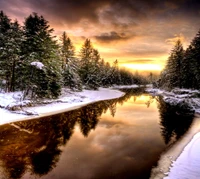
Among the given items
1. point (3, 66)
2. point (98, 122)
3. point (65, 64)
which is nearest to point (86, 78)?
point (65, 64)

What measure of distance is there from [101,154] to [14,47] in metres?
21.0

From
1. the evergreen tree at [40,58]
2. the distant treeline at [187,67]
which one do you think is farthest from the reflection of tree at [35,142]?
the distant treeline at [187,67]

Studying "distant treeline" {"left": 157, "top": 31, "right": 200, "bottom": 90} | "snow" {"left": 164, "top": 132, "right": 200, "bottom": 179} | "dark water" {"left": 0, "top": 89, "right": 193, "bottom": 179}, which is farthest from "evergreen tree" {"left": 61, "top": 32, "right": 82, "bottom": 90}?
"snow" {"left": 164, "top": 132, "right": 200, "bottom": 179}

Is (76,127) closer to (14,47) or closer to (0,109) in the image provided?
(0,109)

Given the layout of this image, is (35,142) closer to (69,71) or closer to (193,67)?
(69,71)

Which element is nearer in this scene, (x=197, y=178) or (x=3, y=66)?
(x=197, y=178)

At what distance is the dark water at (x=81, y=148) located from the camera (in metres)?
9.10

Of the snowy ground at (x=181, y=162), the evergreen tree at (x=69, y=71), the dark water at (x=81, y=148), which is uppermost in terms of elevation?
the evergreen tree at (x=69, y=71)

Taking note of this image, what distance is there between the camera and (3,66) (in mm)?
27562

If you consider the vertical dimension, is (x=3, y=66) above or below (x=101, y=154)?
above

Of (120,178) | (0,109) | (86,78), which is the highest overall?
(86,78)

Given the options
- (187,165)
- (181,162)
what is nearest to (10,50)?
(181,162)

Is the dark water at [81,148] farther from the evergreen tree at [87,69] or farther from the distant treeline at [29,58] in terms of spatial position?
the evergreen tree at [87,69]

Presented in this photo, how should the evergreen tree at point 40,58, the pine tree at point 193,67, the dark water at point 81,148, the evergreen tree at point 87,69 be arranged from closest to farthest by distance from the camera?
the dark water at point 81,148
the evergreen tree at point 40,58
the pine tree at point 193,67
the evergreen tree at point 87,69
